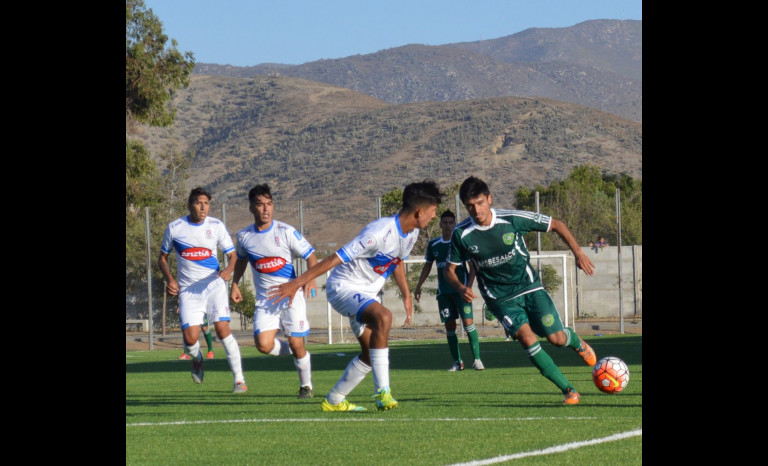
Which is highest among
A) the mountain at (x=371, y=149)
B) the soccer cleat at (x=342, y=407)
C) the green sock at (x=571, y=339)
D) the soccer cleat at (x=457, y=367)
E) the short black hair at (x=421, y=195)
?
the mountain at (x=371, y=149)

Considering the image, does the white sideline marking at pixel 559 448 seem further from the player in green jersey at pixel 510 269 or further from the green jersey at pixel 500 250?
the green jersey at pixel 500 250

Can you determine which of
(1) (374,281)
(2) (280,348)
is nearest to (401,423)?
(1) (374,281)

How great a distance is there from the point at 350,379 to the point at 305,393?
6.63ft

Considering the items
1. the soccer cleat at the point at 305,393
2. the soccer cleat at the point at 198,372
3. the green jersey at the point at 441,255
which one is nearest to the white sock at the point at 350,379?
the soccer cleat at the point at 305,393

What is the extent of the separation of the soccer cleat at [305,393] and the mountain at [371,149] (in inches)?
2454

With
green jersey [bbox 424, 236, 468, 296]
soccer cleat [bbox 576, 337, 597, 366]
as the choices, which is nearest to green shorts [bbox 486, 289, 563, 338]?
soccer cleat [bbox 576, 337, 597, 366]

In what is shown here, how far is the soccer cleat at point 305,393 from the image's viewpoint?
35.5 ft

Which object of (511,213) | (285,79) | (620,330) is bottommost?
(620,330)
